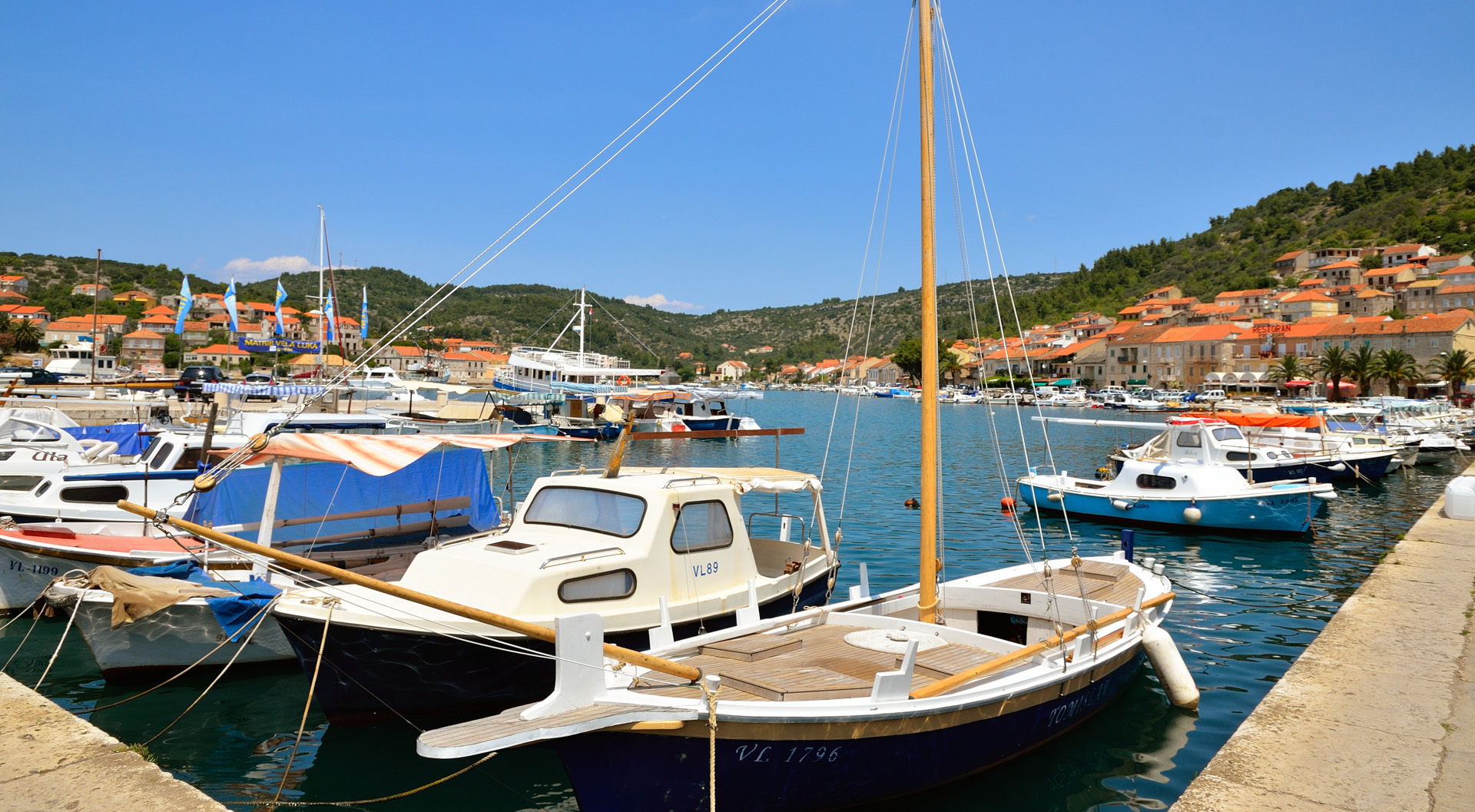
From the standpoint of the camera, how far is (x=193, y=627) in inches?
384

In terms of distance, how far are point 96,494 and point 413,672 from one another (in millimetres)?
10683

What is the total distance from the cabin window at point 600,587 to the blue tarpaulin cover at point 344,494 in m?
5.14

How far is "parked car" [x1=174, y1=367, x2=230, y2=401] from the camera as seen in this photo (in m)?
36.0

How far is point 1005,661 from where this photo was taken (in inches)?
277

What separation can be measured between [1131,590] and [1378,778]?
4394 millimetres

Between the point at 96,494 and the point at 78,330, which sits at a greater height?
the point at 78,330

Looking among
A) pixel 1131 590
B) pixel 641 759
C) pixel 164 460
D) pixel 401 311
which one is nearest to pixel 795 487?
pixel 1131 590

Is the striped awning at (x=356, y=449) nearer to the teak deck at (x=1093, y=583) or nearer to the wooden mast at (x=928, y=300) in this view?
the wooden mast at (x=928, y=300)

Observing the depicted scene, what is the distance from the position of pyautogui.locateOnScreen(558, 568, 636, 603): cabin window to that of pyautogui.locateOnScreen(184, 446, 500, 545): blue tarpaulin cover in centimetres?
514

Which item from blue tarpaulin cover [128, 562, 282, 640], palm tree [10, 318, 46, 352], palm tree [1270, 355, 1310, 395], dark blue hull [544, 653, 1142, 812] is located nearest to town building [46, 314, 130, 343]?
palm tree [10, 318, 46, 352]

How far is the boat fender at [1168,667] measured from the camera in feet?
30.1

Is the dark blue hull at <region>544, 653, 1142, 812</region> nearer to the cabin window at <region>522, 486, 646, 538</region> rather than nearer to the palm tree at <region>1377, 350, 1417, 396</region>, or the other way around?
the cabin window at <region>522, 486, 646, 538</region>

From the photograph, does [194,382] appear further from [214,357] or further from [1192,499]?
[214,357]

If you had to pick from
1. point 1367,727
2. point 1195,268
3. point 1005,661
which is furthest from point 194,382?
point 1195,268
